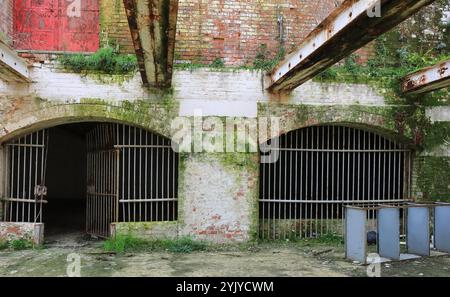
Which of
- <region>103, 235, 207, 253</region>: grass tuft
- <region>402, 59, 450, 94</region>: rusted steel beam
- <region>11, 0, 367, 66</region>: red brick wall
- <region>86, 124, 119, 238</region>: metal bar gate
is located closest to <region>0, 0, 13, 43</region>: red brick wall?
<region>11, 0, 367, 66</region>: red brick wall

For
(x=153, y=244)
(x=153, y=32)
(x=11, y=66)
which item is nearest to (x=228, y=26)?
(x=153, y=32)

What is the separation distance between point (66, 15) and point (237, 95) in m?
3.51

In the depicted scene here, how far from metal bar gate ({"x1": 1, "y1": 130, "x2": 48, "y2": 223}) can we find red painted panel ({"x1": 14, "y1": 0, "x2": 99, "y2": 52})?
167 cm

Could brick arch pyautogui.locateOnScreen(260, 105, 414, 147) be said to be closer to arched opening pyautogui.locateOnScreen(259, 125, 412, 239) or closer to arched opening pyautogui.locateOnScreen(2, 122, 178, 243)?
arched opening pyautogui.locateOnScreen(259, 125, 412, 239)

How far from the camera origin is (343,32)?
4.89 meters

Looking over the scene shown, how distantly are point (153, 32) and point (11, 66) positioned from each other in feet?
9.08

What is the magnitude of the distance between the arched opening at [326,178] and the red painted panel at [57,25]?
4168 millimetres

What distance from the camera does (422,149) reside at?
8188 mm

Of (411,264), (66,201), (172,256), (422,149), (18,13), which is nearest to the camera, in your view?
(411,264)

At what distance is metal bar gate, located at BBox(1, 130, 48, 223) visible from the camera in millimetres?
7574

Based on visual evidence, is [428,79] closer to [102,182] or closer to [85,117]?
[85,117]

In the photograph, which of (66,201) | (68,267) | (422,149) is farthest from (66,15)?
(66,201)

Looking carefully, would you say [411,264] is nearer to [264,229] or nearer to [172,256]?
[264,229]

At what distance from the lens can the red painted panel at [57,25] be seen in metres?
7.66
